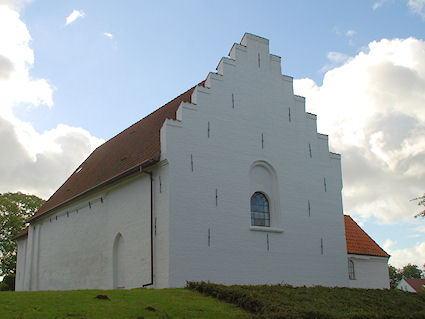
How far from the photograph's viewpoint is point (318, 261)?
19.5 m

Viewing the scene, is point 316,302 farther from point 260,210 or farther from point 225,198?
point 260,210

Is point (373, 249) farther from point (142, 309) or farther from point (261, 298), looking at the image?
point (142, 309)

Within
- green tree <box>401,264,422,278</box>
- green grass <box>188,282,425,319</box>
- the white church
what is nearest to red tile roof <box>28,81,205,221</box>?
the white church

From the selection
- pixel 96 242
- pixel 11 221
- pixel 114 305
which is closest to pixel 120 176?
pixel 96 242

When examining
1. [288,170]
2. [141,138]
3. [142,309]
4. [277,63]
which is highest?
[277,63]

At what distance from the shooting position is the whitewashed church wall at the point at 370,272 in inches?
1015

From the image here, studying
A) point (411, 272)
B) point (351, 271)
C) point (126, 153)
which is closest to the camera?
point (126, 153)

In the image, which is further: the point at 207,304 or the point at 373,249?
the point at 373,249

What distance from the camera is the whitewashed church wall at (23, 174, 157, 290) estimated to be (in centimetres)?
1812

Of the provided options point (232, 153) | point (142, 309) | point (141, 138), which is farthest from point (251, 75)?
point (142, 309)

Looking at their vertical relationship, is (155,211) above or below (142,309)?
above

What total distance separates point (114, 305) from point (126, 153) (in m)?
12.3

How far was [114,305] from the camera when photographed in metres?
11.3

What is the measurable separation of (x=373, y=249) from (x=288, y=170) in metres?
10.2
